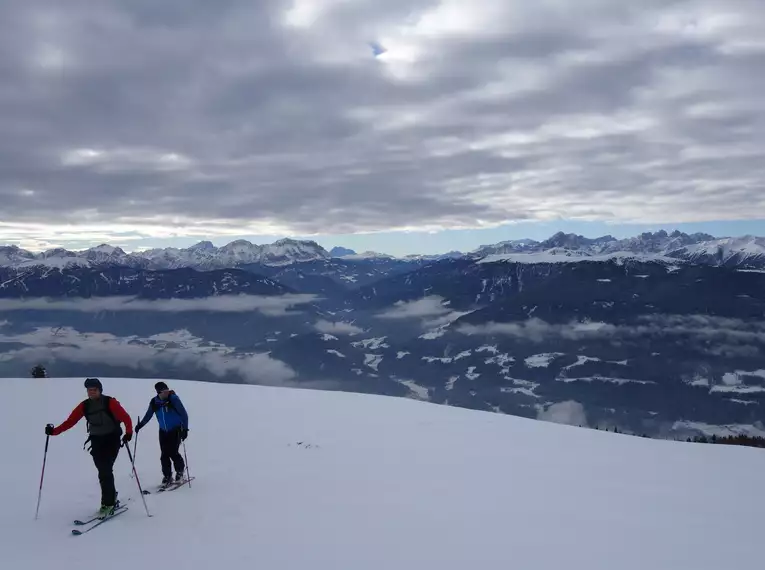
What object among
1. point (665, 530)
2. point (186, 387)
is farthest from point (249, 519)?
point (186, 387)

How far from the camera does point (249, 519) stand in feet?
32.2

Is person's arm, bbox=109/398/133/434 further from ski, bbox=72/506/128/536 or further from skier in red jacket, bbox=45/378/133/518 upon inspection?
ski, bbox=72/506/128/536

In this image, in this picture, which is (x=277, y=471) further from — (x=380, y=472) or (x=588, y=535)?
(x=588, y=535)

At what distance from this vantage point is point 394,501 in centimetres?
1101

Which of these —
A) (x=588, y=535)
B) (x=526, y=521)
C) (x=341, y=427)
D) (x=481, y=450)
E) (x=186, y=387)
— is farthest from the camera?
(x=186, y=387)

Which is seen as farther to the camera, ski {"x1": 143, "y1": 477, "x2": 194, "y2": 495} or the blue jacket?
the blue jacket

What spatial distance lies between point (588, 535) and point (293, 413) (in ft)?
50.7

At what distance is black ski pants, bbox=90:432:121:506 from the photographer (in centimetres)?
1012

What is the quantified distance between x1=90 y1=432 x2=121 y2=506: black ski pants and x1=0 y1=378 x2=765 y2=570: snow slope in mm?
512

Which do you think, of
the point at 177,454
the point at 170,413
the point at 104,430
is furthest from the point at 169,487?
the point at 104,430

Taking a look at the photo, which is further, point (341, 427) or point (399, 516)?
point (341, 427)

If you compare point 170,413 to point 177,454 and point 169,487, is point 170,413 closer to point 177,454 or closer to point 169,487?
point 177,454

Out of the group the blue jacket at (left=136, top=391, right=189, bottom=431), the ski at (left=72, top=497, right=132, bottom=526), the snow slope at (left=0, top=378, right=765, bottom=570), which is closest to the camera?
the snow slope at (left=0, top=378, right=765, bottom=570)

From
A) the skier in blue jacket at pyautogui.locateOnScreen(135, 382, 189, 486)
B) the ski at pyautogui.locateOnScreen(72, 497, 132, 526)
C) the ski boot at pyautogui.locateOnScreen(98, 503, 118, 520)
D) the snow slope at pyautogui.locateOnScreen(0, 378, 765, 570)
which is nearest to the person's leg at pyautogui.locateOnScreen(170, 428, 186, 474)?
the skier in blue jacket at pyautogui.locateOnScreen(135, 382, 189, 486)
